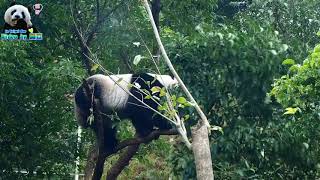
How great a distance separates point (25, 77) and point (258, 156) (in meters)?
2.41

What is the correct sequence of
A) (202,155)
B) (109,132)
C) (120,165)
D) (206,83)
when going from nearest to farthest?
(202,155), (206,83), (120,165), (109,132)

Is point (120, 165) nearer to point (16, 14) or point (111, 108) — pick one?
point (111, 108)

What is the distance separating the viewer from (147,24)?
686 cm

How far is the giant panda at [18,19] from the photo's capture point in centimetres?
600

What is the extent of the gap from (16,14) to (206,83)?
6.85 feet

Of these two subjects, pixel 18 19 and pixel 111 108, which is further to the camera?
pixel 111 108

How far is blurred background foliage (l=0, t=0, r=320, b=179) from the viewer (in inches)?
203

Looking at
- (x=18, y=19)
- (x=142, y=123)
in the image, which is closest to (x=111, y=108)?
(x=142, y=123)

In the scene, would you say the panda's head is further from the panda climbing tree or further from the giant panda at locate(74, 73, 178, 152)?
the giant panda at locate(74, 73, 178, 152)

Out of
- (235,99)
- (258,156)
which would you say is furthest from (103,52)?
(258,156)

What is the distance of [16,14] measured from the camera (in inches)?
237

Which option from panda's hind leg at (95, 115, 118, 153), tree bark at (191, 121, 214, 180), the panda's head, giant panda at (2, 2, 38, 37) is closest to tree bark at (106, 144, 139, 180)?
panda's hind leg at (95, 115, 118, 153)

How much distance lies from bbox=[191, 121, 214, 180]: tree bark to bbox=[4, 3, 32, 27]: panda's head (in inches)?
135

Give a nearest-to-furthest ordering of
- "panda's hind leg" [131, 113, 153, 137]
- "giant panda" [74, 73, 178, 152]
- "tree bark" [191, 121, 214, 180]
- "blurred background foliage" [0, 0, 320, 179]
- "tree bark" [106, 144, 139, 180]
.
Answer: "tree bark" [191, 121, 214, 180] → "blurred background foliage" [0, 0, 320, 179] → "tree bark" [106, 144, 139, 180] → "giant panda" [74, 73, 178, 152] → "panda's hind leg" [131, 113, 153, 137]
